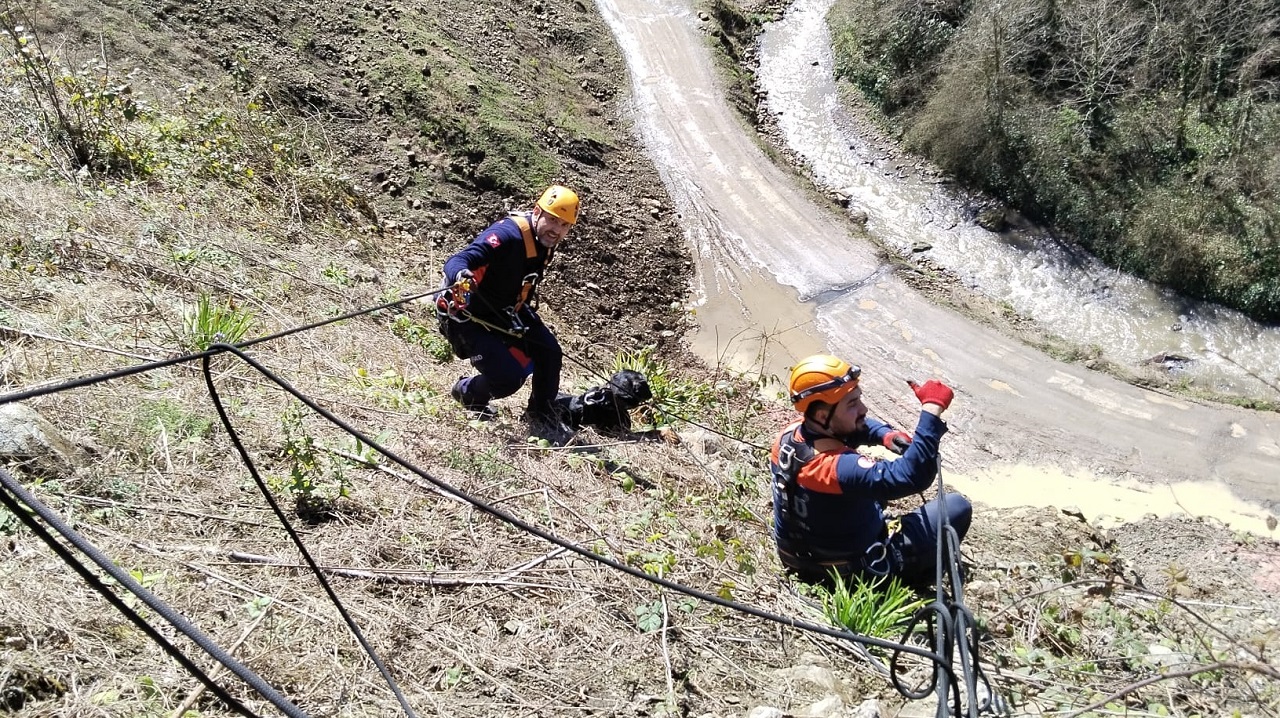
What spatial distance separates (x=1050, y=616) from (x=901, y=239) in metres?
10.4

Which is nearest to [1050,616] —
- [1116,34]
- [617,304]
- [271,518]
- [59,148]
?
[271,518]

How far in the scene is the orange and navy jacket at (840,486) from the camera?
423 centimetres

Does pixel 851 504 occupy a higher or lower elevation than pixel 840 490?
lower

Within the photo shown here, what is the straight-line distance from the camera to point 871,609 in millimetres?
4273

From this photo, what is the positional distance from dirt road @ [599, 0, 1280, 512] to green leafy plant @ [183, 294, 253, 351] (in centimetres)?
663

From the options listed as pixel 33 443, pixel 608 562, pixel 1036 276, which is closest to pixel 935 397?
pixel 608 562

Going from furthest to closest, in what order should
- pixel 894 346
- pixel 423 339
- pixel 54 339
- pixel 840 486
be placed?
1. pixel 894 346
2. pixel 423 339
3. pixel 54 339
4. pixel 840 486

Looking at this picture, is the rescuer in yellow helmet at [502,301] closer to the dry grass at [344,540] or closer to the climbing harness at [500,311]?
the climbing harness at [500,311]

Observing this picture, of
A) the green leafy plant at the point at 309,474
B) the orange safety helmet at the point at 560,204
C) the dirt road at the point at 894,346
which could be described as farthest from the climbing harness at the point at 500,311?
the dirt road at the point at 894,346

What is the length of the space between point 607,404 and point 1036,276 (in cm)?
964

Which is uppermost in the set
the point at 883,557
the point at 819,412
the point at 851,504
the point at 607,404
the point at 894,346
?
the point at 819,412

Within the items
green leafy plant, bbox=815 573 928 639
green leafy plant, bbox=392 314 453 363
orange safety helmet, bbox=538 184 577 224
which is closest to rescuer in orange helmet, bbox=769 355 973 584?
green leafy plant, bbox=815 573 928 639

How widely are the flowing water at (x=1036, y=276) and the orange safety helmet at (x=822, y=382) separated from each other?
8.02m

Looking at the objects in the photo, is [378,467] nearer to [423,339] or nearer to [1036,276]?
[423,339]
